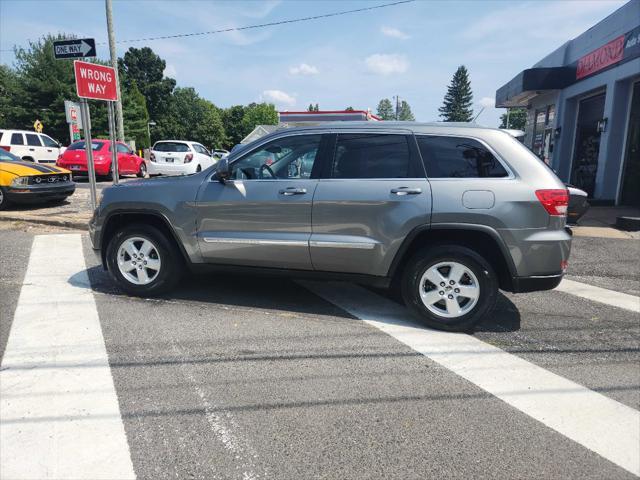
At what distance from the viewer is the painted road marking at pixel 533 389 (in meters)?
2.66

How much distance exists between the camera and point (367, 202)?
413cm

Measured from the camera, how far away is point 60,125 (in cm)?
3809

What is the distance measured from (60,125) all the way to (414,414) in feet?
141

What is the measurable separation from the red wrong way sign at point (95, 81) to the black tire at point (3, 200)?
3.30 m

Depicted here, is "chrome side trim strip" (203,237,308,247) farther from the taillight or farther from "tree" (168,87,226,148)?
"tree" (168,87,226,148)

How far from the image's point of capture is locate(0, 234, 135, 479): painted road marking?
237 centimetres

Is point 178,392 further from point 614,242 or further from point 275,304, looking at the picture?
point 614,242

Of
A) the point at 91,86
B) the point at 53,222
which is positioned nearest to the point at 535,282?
the point at 91,86

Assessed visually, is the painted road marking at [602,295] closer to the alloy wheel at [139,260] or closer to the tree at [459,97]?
the alloy wheel at [139,260]

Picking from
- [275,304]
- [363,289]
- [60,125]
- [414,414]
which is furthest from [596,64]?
[60,125]

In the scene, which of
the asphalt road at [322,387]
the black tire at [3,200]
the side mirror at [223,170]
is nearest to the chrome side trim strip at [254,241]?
the side mirror at [223,170]

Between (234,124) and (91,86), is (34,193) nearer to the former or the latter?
(91,86)

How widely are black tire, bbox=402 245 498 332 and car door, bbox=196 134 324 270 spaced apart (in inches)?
38.8

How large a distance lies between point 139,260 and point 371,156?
268 cm
